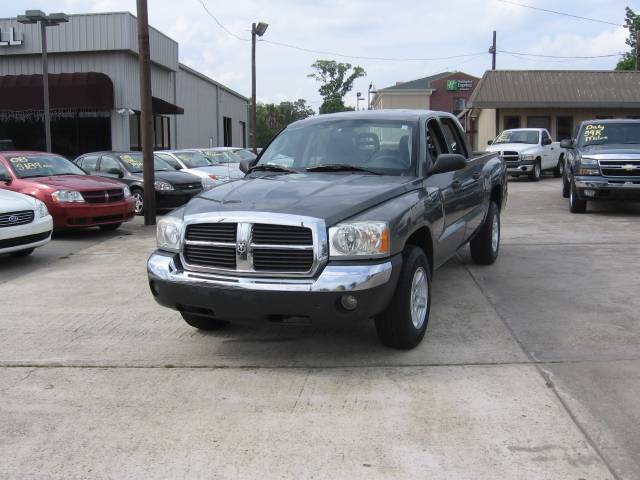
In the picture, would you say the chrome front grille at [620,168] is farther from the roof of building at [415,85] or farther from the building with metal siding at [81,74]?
the roof of building at [415,85]

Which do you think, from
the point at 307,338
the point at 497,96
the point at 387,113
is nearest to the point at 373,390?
the point at 307,338

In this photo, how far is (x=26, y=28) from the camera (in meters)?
26.4

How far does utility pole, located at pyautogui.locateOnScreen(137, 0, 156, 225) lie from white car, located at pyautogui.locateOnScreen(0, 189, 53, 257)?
384 cm

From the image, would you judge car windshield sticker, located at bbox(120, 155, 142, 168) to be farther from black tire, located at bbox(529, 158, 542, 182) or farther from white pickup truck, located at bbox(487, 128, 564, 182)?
black tire, located at bbox(529, 158, 542, 182)

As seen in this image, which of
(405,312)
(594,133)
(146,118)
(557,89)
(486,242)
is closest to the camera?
(405,312)

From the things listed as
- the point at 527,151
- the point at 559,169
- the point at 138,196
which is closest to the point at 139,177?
the point at 138,196

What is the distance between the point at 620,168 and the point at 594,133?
167 centimetres

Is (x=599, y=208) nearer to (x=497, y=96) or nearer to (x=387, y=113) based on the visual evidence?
(x=387, y=113)

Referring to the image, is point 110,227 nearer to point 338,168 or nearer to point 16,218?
point 16,218

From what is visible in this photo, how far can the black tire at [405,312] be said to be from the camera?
15.3 ft

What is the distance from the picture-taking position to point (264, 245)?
442 centimetres

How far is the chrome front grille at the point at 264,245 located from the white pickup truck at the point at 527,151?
18846 millimetres

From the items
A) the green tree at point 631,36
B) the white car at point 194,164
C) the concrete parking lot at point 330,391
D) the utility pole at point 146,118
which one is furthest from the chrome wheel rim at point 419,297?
the green tree at point 631,36

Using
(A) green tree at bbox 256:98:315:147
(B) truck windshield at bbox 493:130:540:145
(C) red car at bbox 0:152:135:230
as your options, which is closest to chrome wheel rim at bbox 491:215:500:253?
(C) red car at bbox 0:152:135:230
